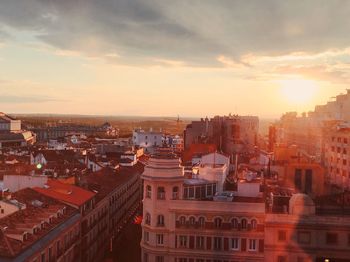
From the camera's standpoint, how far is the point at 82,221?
188ft

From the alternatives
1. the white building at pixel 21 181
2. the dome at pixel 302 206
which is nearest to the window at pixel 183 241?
the dome at pixel 302 206

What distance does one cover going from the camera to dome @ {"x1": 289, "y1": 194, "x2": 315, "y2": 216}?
1934 inches

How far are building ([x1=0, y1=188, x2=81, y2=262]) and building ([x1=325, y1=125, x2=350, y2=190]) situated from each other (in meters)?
52.2

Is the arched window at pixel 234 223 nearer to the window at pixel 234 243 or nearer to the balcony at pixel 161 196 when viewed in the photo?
the window at pixel 234 243

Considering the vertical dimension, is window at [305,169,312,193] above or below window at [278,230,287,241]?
above

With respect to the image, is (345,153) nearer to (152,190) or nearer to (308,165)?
(308,165)

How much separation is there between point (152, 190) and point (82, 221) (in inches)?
401

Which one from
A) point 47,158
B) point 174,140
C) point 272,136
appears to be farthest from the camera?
point 174,140

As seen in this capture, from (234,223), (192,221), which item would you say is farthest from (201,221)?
(234,223)

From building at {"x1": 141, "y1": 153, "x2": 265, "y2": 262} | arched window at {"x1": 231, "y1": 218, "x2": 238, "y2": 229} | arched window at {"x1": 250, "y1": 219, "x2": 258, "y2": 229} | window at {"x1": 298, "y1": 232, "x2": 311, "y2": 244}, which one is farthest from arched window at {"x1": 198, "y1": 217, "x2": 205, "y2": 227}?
window at {"x1": 298, "y1": 232, "x2": 311, "y2": 244}

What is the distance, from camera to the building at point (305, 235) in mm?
48688

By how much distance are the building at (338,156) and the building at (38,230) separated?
52173 millimetres

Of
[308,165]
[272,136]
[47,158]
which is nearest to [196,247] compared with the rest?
Answer: [308,165]

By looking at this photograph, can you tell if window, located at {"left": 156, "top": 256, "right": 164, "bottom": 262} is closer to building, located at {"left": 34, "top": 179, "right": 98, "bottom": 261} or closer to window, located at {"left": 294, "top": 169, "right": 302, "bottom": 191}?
building, located at {"left": 34, "top": 179, "right": 98, "bottom": 261}
